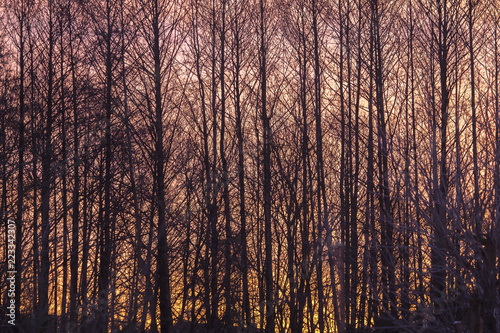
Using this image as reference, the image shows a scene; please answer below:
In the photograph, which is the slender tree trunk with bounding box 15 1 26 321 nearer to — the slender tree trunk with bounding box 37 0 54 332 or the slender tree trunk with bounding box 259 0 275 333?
the slender tree trunk with bounding box 37 0 54 332

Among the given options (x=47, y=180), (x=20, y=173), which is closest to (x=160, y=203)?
(x=47, y=180)

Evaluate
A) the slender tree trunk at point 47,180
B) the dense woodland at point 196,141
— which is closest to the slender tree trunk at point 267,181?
the dense woodland at point 196,141

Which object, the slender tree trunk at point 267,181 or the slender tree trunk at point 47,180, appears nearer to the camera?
the slender tree trunk at point 47,180

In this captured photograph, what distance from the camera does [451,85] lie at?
963 centimetres

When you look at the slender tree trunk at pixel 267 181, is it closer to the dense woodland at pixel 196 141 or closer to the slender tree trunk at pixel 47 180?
the dense woodland at pixel 196 141

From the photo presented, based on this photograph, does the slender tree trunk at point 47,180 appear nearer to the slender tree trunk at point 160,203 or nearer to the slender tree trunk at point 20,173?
the slender tree trunk at point 20,173

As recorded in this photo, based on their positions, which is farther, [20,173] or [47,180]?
[20,173]

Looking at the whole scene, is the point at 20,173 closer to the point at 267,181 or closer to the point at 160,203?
the point at 160,203

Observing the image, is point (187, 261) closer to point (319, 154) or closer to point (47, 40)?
point (319, 154)

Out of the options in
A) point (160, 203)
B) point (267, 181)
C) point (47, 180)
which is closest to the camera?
point (160, 203)

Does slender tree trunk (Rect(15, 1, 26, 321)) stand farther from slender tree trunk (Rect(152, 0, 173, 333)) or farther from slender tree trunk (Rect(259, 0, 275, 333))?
slender tree trunk (Rect(259, 0, 275, 333))

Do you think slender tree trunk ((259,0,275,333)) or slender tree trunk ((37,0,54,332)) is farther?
slender tree trunk ((259,0,275,333))

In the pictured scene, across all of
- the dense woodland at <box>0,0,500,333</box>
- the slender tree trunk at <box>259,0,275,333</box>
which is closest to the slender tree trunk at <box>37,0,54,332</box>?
the dense woodland at <box>0,0,500,333</box>

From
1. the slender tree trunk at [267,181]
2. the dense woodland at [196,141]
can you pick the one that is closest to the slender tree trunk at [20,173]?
the dense woodland at [196,141]
